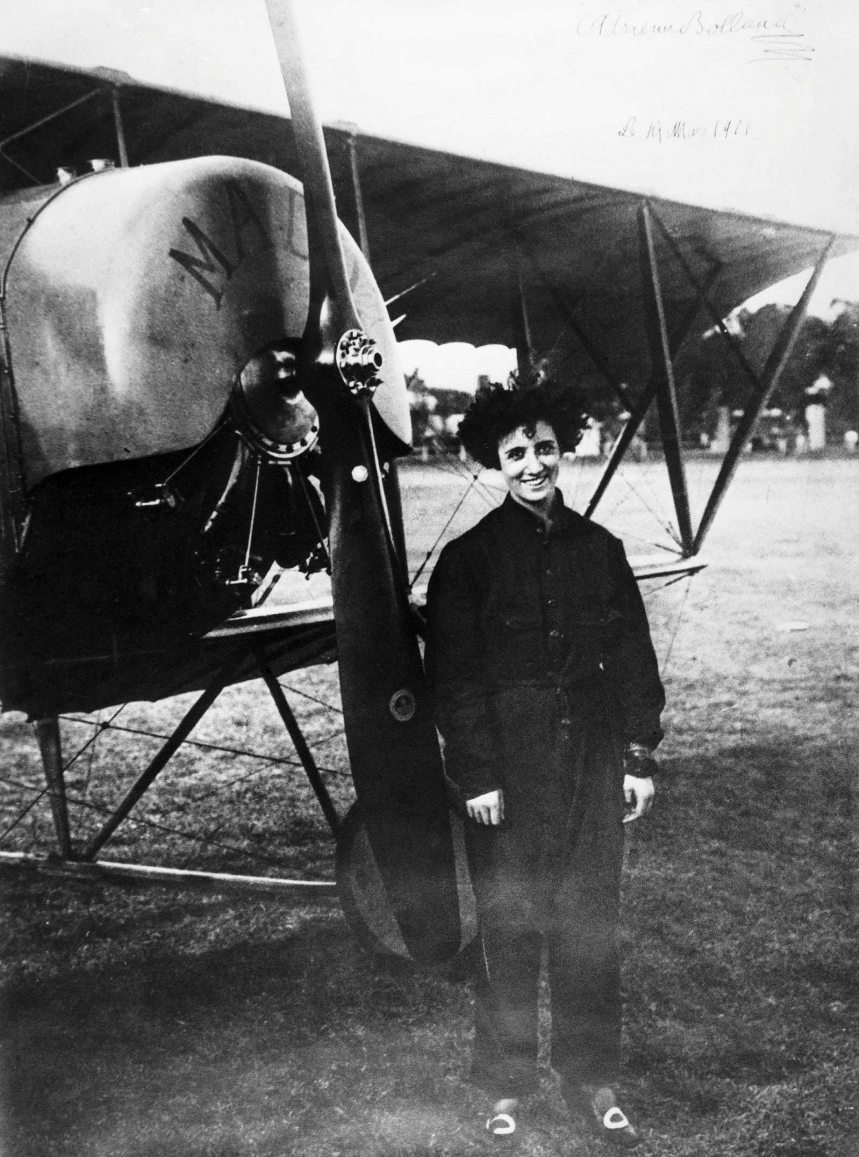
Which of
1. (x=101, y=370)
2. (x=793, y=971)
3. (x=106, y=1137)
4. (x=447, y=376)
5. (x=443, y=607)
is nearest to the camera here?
(x=101, y=370)

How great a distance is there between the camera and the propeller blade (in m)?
1.98

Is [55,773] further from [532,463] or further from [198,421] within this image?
[532,463]

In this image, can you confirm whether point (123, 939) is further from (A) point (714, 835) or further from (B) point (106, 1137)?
(A) point (714, 835)

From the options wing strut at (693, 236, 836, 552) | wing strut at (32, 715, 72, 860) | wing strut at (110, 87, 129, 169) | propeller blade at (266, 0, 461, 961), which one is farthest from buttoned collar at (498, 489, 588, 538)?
wing strut at (693, 236, 836, 552)

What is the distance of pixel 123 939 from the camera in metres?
2.82

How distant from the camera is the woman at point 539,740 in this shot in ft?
7.21

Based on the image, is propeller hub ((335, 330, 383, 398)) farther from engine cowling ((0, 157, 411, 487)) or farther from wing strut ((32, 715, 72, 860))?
wing strut ((32, 715, 72, 860))

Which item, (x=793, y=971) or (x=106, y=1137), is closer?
(x=106, y=1137)

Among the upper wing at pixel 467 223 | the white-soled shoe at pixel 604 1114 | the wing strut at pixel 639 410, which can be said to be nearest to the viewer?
the white-soled shoe at pixel 604 1114

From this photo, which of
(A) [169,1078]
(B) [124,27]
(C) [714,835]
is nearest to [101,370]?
(B) [124,27]

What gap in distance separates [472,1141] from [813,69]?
2721mm

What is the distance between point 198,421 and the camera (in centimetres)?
202
